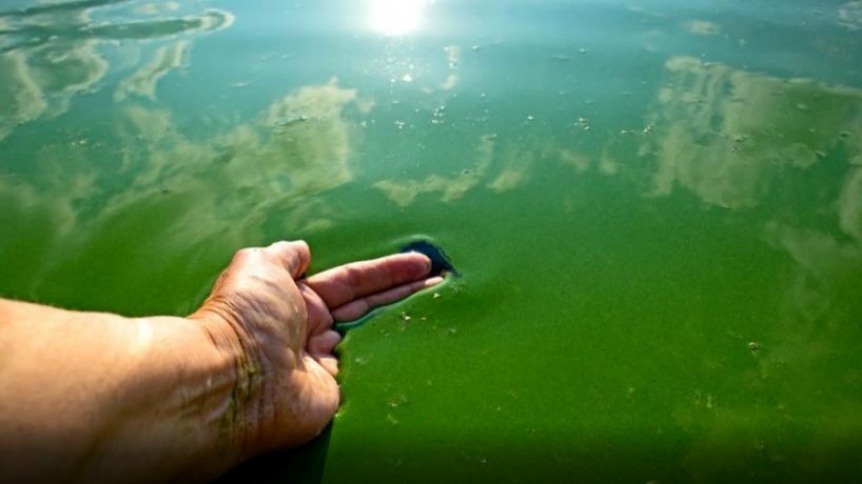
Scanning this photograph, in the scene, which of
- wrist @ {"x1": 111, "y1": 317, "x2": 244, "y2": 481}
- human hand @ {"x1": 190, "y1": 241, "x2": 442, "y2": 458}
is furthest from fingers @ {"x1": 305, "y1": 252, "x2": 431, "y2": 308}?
wrist @ {"x1": 111, "y1": 317, "x2": 244, "y2": 481}

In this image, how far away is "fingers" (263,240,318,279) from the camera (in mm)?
1763

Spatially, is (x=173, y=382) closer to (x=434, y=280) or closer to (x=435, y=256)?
(x=434, y=280)

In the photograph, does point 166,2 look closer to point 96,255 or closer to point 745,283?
point 96,255

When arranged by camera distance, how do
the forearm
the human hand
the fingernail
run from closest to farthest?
the forearm < the human hand < the fingernail

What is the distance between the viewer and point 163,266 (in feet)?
6.68

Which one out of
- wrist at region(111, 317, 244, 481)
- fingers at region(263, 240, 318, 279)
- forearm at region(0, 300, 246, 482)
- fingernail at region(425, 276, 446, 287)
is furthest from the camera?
fingernail at region(425, 276, 446, 287)

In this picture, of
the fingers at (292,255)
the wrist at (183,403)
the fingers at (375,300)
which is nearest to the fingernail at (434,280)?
the fingers at (375,300)

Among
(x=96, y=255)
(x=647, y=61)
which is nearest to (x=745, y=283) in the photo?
(x=647, y=61)

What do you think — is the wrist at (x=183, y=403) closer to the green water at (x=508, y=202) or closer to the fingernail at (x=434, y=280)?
the green water at (x=508, y=202)

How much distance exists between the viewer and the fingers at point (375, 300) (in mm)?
1823

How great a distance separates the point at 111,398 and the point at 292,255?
0.76 metres

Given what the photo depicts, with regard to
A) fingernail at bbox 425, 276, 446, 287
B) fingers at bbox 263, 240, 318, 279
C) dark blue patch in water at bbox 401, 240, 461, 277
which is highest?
fingers at bbox 263, 240, 318, 279

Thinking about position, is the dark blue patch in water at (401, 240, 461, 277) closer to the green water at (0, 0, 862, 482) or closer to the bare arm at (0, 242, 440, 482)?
the green water at (0, 0, 862, 482)

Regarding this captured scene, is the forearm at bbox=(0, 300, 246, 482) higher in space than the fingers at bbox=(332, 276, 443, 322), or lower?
higher
